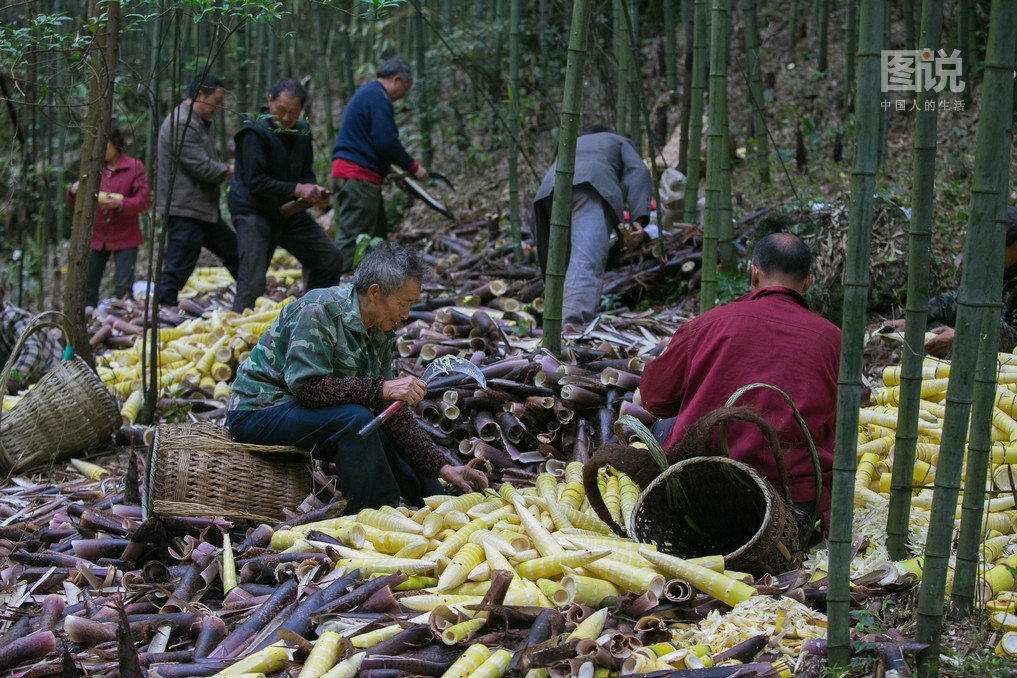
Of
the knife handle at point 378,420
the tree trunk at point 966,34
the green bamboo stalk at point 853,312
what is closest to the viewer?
the green bamboo stalk at point 853,312

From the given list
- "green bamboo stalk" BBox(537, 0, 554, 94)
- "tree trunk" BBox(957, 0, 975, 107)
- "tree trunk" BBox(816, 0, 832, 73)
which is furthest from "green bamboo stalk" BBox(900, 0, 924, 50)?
"green bamboo stalk" BBox(537, 0, 554, 94)

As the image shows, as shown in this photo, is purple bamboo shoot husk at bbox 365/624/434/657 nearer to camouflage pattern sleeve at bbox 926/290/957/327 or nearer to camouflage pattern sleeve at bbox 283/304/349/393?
camouflage pattern sleeve at bbox 283/304/349/393

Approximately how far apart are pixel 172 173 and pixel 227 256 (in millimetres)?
2207

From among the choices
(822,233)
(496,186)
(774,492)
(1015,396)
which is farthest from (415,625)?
(496,186)

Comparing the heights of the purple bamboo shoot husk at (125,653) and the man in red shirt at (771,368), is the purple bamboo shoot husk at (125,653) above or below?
below

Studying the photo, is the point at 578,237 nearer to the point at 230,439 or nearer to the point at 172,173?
the point at 172,173

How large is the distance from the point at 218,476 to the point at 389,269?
914 millimetres

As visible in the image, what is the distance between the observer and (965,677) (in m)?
1.98

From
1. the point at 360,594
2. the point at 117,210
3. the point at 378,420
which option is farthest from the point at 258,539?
the point at 117,210

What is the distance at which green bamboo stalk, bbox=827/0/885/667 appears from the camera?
5.77 feet

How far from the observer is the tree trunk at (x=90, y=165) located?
13.2 feet

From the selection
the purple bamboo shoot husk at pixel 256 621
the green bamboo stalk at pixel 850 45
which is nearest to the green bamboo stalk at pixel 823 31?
the green bamboo stalk at pixel 850 45

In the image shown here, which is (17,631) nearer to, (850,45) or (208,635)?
(208,635)

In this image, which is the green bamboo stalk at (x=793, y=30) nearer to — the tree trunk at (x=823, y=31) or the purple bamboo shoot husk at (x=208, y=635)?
the tree trunk at (x=823, y=31)
